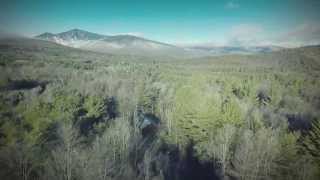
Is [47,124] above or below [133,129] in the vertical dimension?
above

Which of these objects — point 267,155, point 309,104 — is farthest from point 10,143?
Result: point 309,104

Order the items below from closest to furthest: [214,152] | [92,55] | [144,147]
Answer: [214,152], [144,147], [92,55]

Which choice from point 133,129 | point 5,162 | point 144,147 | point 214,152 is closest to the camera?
point 5,162

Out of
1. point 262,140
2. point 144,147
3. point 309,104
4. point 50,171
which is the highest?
point 309,104

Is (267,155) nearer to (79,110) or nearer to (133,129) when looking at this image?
(133,129)

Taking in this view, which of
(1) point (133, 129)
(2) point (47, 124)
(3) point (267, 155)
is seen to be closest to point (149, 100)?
(1) point (133, 129)

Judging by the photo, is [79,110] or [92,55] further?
[92,55]
